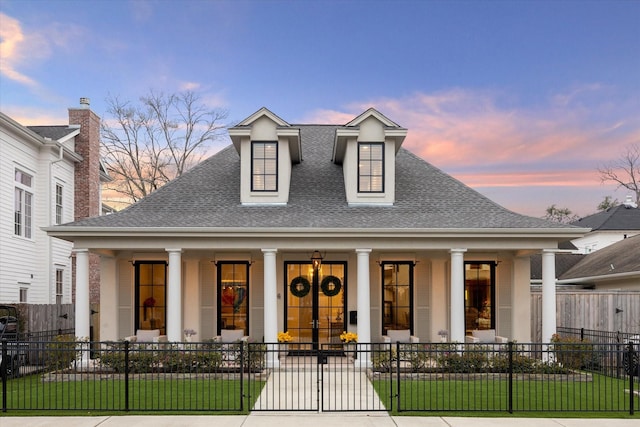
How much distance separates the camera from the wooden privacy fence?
17359mm

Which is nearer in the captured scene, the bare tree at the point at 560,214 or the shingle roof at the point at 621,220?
the shingle roof at the point at 621,220

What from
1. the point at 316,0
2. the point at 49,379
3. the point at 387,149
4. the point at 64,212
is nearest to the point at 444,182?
the point at 387,149

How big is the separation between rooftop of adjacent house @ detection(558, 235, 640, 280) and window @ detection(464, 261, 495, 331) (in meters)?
6.22

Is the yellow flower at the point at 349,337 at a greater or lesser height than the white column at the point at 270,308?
lesser

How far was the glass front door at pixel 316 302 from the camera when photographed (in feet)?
58.5

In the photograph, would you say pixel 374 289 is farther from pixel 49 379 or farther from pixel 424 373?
pixel 49 379

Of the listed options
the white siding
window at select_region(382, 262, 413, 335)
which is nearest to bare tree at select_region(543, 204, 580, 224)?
window at select_region(382, 262, 413, 335)

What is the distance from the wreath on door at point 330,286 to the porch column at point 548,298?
5.82 meters

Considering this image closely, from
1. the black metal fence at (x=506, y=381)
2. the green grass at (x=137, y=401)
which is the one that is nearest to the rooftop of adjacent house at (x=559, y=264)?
the black metal fence at (x=506, y=381)

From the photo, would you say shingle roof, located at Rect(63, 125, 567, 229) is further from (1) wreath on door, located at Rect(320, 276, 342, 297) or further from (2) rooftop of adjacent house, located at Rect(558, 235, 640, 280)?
(2) rooftop of adjacent house, located at Rect(558, 235, 640, 280)

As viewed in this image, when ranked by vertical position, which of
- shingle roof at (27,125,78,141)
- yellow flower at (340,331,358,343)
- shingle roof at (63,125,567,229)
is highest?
shingle roof at (27,125,78,141)

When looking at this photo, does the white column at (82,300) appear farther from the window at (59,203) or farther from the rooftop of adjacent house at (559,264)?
the rooftop of adjacent house at (559,264)

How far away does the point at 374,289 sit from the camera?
712 inches

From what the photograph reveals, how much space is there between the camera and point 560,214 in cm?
6438
